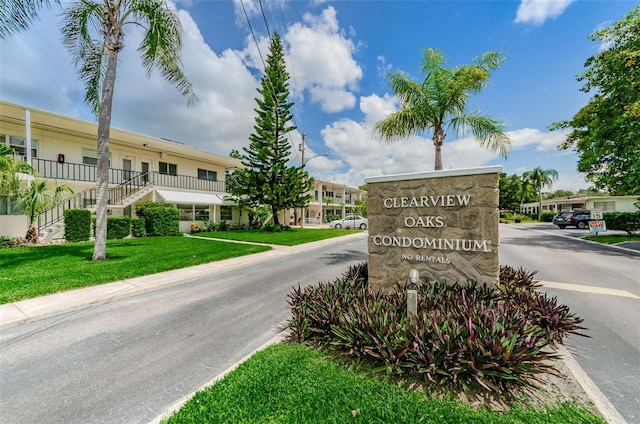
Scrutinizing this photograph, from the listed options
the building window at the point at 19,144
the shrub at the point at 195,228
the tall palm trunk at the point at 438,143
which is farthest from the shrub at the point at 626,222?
the building window at the point at 19,144

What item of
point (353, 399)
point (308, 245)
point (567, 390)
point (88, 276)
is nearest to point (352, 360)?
point (353, 399)

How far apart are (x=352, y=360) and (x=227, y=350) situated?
1.80m

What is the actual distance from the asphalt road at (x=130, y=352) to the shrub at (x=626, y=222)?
24.6 metres

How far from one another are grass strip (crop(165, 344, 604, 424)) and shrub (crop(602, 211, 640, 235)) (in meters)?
24.1

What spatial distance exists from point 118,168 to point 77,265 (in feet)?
41.0

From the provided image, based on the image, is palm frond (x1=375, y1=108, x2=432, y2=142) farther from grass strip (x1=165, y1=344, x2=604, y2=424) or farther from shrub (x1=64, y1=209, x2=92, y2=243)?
shrub (x1=64, y1=209, x2=92, y2=243)

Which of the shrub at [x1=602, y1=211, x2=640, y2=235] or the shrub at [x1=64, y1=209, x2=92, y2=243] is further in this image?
the shrub at [x1=602, y1=211, x2=640, y2=235]

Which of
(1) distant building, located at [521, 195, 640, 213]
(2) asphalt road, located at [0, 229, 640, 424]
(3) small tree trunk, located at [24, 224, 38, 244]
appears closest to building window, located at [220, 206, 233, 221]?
(3) small tree trunk, located at [24, 224, 38, 244]

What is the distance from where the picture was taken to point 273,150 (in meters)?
20.9

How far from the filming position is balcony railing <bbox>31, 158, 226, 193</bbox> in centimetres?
1407

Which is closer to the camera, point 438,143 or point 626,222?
point 438,143

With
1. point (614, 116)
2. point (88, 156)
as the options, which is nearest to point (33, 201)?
point (88, 156)

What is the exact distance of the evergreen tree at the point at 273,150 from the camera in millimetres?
20625

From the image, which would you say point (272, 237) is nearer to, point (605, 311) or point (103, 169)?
point (103, 169)
